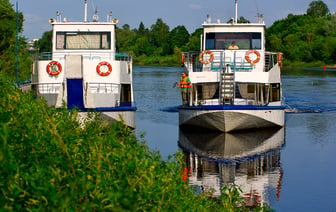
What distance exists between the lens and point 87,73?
22.2m

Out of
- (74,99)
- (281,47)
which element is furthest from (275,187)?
(281,47)

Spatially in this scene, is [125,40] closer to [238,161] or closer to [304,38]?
[304,38]

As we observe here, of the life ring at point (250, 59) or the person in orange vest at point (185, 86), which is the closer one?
the person in orange vest at point (185, 86)

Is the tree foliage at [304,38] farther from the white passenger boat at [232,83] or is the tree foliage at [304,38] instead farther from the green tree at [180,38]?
the white passenger boat at [232,83]

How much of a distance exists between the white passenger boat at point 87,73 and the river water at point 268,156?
1.84 meters

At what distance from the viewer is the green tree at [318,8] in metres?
156

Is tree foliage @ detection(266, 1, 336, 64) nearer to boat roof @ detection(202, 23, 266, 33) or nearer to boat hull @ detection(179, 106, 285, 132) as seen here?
boat roof @ detection(202, 23, 266, 33)

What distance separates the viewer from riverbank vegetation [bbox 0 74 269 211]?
6879mm

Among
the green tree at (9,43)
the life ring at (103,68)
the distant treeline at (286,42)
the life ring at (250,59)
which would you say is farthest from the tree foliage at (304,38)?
the life ring at (103,68)

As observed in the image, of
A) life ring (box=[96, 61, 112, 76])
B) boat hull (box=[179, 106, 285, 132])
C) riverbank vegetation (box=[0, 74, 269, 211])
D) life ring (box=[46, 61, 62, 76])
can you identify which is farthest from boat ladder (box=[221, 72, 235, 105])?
riverbank vegetation (box=[0, 74, 269, 211])

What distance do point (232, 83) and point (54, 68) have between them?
6540 mm

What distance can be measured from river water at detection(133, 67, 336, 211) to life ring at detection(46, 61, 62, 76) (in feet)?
12.1

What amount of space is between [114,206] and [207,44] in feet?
62.1

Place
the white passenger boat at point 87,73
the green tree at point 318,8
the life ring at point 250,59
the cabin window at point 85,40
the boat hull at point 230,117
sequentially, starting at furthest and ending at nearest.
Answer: the green tree at point 318,8 < the cabin window at point 85,40 < the life ring at point 250,59 < the boat hull at point 230,117 < the white passenger boat at point 87,73
